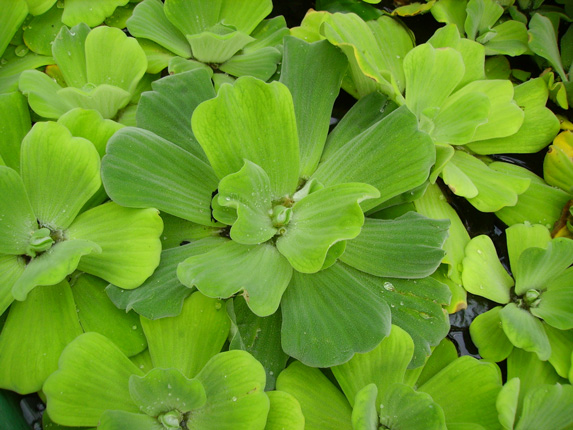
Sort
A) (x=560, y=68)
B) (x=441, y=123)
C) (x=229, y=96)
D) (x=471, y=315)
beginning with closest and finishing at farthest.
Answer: (x=229, y=96) < (x=471, y=315) < (x=441, y=123) < (x=560, y=68)

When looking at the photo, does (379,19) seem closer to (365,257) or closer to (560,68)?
(560,68)

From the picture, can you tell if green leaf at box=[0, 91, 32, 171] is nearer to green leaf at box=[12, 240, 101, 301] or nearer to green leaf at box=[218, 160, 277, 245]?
green leaf at box=[12, 240, 101, 301]

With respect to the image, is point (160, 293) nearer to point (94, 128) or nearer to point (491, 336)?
point (94, 128)

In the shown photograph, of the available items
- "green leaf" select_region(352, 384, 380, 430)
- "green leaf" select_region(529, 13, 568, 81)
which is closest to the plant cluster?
"green leaf" select_region(352, 384, 380, 430)

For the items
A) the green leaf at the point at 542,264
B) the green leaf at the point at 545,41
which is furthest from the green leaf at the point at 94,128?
the green leaf at the point at 545,41

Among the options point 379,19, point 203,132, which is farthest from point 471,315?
point 379,19

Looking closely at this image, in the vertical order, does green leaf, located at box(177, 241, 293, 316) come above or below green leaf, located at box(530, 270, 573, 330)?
above

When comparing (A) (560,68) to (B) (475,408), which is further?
(A) (560,68)

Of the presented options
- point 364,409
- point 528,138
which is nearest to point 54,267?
point 364,409
